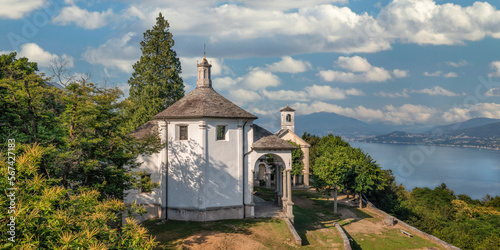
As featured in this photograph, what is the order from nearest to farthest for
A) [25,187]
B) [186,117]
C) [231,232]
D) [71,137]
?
[25,187]
[71,137]
[231,232]
[186,117]

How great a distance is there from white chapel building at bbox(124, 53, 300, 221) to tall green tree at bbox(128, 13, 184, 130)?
13.0 meters

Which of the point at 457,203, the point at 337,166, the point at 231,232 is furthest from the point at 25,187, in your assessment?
the point at 457,203

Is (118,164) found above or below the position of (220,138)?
below

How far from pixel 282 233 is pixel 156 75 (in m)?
26.6

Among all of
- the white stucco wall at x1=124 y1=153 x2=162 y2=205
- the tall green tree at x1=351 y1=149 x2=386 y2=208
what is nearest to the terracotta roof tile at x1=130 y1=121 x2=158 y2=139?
the white stucco wall at x1=124 y1=153 x2=162 y2=205

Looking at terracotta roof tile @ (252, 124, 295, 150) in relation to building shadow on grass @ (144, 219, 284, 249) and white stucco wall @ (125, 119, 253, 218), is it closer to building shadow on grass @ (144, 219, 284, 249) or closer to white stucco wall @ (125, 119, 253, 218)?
white stucco wall @ (125, 119, 253, 218)

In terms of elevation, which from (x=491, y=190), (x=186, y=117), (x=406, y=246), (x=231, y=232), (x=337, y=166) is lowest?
(x=491, y=190)

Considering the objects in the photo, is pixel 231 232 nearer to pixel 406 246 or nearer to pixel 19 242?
pixel 406 246

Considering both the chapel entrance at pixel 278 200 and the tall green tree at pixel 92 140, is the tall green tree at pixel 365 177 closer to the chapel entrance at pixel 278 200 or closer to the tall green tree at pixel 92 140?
the chapel entrance at pixel 278 200

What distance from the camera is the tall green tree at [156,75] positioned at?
38.5 metres

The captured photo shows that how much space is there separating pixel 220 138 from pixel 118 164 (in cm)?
873

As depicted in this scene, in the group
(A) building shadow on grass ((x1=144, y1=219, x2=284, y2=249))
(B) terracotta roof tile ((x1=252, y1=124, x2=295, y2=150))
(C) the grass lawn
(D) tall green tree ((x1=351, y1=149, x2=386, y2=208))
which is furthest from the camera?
(D) tall green tree ((x1=351, y1=149, x2=386, y2=208))

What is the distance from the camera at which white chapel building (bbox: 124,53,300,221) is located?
24562 millimetres

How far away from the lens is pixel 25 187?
25.4 feet
